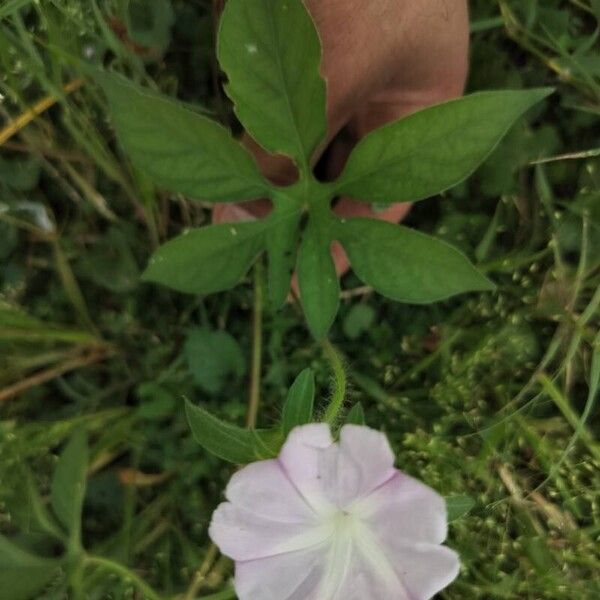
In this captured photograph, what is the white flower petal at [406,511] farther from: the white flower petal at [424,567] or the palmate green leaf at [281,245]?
the palmate green leaf at [281,245]

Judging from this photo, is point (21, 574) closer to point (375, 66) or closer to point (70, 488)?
point (70, 488)

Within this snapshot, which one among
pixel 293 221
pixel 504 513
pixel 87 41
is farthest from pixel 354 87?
pixel 504 513

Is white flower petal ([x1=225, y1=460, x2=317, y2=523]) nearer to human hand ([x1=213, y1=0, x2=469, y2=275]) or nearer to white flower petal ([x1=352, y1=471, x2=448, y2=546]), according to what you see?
white flower petal ([x1=352, y1=471, x2=448, y2=546])

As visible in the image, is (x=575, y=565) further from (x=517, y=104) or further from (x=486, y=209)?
(x=517, y=104)

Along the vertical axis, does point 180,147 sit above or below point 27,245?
above

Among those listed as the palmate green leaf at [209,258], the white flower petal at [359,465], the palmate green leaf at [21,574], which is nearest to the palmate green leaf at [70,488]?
the palmate green leaf at [21,574]

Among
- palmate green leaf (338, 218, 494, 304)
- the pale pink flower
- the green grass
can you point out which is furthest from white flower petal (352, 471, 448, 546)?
the green grass
